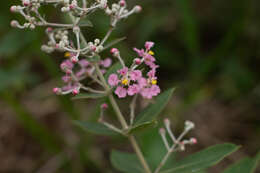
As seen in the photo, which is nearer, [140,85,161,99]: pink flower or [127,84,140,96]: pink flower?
[127,84,140,96]: pink flower

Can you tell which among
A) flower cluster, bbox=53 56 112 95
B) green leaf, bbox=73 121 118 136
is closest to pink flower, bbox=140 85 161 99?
flower cluster, bbox=53 56 112 95

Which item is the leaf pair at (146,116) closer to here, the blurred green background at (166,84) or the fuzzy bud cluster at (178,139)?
the fuzzy bud cluster at (178,139)

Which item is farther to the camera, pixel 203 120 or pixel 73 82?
pixel 203 120

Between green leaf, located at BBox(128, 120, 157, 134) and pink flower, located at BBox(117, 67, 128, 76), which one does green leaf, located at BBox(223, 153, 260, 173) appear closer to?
green leaf, located at BBox(128, 120, 157, 134)

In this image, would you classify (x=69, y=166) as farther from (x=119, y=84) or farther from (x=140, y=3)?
(x=140, y=3)

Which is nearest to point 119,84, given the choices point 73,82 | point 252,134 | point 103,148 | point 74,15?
point 73,82

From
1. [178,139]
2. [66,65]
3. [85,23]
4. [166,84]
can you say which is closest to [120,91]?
[66,65]
